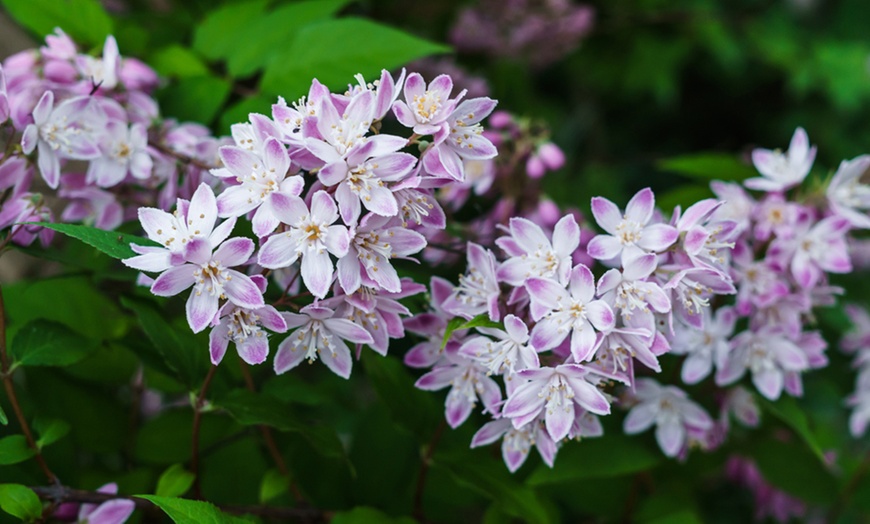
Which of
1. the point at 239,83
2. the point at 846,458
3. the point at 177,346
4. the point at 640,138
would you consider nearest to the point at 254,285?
the point at 177,346

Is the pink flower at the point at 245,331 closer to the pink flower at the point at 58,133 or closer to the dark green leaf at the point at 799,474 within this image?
the pink flower at the point at 58,133

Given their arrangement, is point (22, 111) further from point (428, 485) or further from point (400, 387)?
point (428, 485)

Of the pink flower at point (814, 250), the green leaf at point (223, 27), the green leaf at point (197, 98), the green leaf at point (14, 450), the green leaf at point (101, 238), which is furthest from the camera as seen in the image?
the green leaf at point (223, 27)

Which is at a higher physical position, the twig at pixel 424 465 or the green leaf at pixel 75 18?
the green leaf at pixel 75 18

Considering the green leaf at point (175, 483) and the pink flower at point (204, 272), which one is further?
the green leaf at point (175, 483)

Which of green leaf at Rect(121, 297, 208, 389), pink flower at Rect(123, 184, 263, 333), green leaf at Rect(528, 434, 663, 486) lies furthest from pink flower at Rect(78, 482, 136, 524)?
green leaf at Rect(528, 434, 663, 486)

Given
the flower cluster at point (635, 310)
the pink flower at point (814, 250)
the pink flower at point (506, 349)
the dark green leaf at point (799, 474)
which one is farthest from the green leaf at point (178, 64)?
the dark green leaf at point (799, 474)
